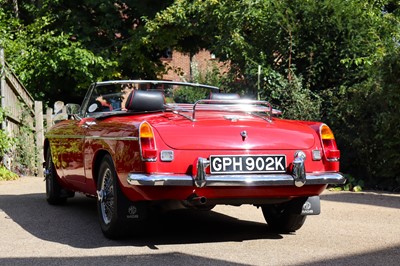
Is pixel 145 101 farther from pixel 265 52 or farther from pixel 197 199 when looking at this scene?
pixel 265 52

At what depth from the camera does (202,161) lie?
518cm

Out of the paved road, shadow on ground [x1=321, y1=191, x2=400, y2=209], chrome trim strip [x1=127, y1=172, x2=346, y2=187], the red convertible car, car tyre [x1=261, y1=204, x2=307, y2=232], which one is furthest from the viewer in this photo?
shadow on ground [x1=321, y1=191, x2=400, y2=209]

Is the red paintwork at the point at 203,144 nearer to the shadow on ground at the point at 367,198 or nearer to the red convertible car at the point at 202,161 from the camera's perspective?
the red convertible car at the point at 202,161

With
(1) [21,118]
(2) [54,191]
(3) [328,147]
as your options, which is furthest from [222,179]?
(1) [21,118]

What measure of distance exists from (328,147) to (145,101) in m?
1.67

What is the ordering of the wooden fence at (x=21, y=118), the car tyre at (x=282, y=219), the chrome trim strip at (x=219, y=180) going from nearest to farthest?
1. the chrome trim strip at (x=219, y=180)
2. the car tyre at (x=282, y=219)
3. the wooden fence at (x=21, y=118)

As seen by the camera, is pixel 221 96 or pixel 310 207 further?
pixel 221 96

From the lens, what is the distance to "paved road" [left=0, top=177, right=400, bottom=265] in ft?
16.3

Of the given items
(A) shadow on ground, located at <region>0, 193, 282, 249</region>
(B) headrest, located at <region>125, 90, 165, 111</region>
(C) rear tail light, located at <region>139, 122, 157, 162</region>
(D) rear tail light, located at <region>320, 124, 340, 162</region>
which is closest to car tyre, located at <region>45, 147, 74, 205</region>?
(A) shadow on ground, located at <region>0, 193, 282, 249</region>

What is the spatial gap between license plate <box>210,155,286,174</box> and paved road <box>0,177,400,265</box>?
637 millimetres

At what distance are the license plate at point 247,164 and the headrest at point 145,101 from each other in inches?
38.5

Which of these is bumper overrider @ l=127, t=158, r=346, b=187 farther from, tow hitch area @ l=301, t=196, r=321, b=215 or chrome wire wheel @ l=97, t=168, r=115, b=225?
chrome wire wheel @ l=97, t=168, r=115, b=225

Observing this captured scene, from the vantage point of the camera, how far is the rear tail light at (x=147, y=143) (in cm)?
520

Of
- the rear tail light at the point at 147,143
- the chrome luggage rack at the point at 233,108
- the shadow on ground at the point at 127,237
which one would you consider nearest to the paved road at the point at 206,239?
the shadow on ground at the point at 127,237
